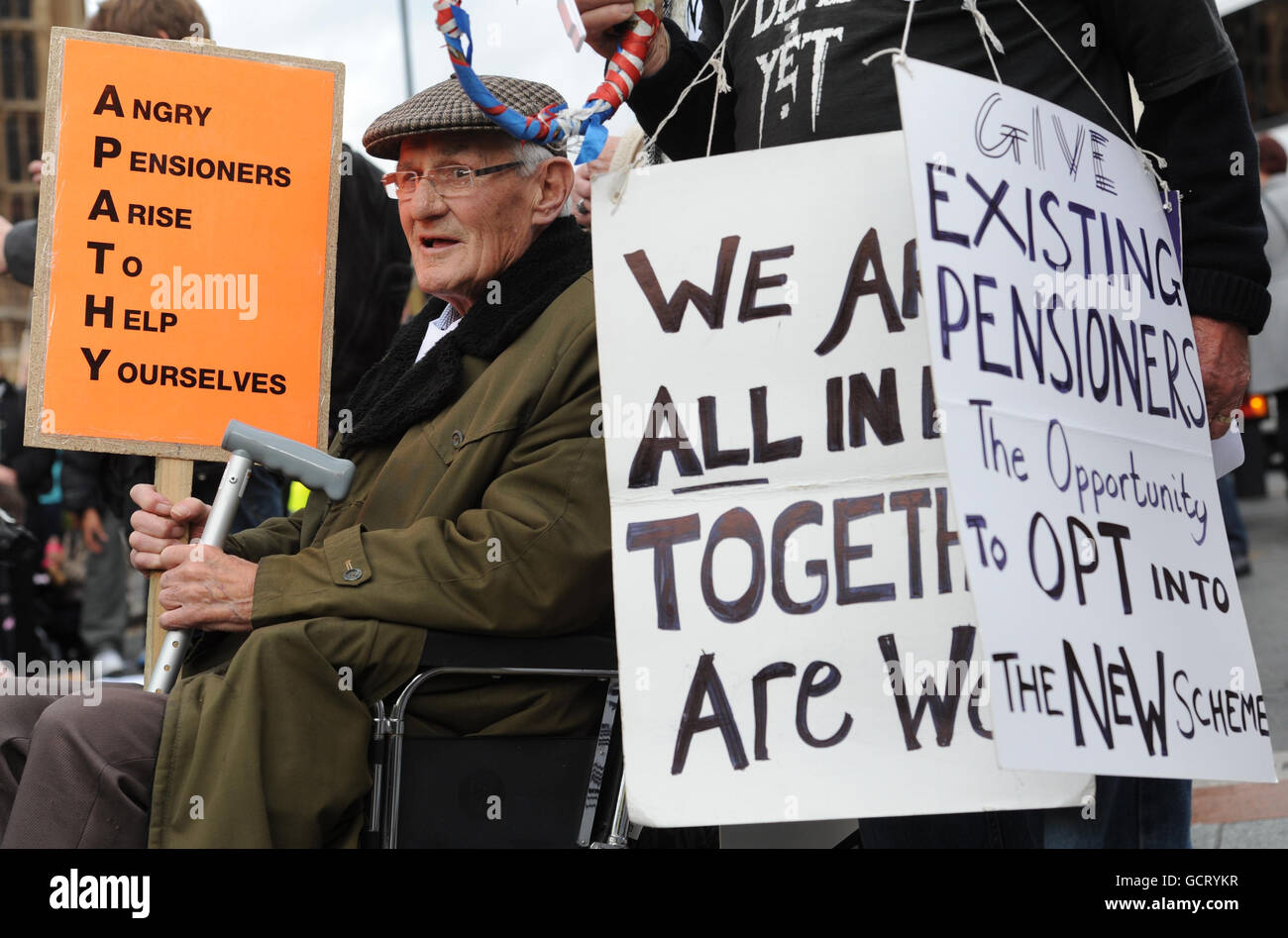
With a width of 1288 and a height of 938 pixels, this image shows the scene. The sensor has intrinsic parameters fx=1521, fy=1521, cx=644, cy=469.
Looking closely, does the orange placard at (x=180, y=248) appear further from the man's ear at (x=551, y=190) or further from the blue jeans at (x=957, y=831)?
the blue jeans at (x=957, y=831)

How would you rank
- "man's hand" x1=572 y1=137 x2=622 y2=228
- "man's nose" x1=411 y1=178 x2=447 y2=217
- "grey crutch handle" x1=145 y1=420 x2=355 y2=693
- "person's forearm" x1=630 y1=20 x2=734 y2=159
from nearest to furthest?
1. "person's forearm" x1=630 y1=20 x2=734 y2=159
2. "grey crutch handle" x1=145 y1=420 x2=355 y2=693
3. "man's nose" x1=411 y1=178 x2=447 y2=217
4. "man's hand" x1=572 y1=137 x2=622 y2=228

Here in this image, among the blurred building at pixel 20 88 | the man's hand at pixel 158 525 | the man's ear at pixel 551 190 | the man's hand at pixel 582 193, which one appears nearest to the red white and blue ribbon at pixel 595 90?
the man's ear at pixel 551 190

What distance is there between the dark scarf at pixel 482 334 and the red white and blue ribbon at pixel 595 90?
451 millimetres

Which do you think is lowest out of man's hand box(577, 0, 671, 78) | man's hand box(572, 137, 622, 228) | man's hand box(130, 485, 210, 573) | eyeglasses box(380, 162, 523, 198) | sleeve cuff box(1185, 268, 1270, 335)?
man's hand box(130, 485, 210, 573)

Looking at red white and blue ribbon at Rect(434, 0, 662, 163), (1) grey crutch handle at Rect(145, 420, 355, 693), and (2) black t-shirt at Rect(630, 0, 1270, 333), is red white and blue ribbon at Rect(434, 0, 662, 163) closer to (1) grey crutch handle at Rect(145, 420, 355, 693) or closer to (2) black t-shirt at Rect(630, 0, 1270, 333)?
(2) black t-shirt at Rect(630, 0, 1270, 333)

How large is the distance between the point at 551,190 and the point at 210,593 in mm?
1050

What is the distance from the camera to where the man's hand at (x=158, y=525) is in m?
2.89

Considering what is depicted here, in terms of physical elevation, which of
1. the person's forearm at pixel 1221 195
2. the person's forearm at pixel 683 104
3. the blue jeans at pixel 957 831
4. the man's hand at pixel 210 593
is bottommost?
the blue jeans at pixel 957 831

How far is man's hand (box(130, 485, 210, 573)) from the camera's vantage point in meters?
2.89

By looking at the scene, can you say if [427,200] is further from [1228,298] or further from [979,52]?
[1228,298]

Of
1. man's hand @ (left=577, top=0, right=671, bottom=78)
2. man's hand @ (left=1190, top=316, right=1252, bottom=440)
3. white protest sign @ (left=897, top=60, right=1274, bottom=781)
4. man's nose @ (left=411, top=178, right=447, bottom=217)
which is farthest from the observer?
man's nose @ (left=411, top=178, right=447, bottom=217)

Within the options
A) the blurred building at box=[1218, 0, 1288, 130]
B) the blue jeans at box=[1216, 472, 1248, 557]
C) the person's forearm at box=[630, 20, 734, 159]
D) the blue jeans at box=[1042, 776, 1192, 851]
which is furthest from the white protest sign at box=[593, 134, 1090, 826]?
the blurred building at box=[1218, 0, 1288, 130]

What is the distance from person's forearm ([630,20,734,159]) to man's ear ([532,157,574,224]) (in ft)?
1.30

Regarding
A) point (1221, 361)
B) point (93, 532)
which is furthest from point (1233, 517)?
point (93, 532)
